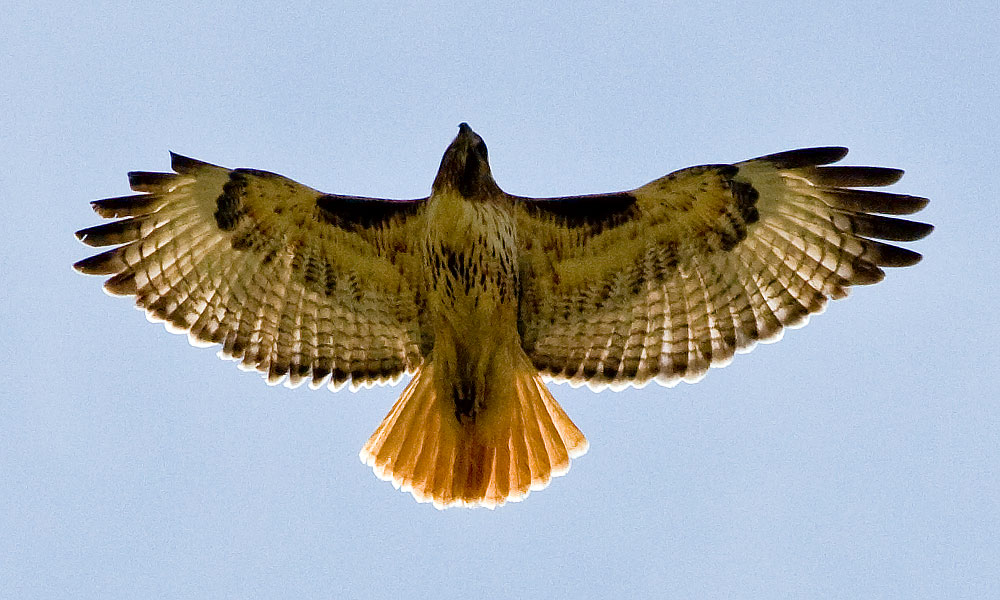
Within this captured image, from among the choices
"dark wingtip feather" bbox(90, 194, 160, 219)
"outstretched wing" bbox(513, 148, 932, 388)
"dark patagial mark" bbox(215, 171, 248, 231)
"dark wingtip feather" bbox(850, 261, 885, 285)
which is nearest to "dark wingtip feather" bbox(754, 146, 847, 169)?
"outstretched wing" bbox(513, 148, 932, 388)

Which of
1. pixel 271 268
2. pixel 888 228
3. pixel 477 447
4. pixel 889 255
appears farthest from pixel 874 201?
pixel 271 268

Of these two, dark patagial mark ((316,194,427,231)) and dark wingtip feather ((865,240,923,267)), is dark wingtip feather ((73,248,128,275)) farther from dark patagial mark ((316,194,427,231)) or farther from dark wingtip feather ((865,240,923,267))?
dark wingtip feather ((865,240,923,267))

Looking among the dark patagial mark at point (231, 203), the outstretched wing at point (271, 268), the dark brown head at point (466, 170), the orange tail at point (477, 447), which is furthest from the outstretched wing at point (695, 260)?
the dark patagial mark at point (231, 203)

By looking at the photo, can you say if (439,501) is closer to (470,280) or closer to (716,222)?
(470,280)

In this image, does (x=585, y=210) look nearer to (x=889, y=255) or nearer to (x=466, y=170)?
(x=466, y=170)

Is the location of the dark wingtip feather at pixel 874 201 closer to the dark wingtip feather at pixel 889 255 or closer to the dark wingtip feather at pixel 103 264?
the dark wingtip feather at pixel 889 255
